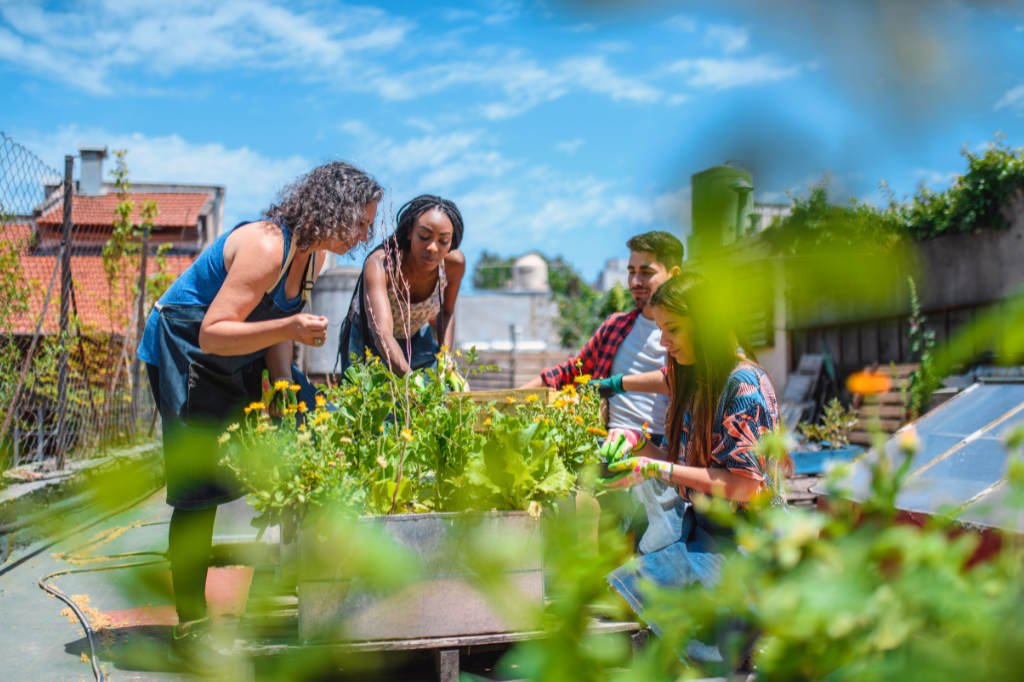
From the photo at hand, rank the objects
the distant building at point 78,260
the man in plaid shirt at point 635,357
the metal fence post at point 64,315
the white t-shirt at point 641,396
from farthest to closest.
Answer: the metal fence post at point 64,315, the distant building at point 78,260, the white t-shirt at point 641,396, the man in plaid shirt at point 635,357

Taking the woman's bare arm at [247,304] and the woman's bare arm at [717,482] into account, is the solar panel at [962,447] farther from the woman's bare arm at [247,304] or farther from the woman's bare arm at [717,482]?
the woman's bare arm at [247,304]

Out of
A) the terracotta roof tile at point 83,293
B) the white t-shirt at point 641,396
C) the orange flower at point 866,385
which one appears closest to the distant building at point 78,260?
the terracotta roof tile at point 83,293

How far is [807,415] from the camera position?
8695 mm

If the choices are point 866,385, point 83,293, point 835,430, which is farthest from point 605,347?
point 83,293

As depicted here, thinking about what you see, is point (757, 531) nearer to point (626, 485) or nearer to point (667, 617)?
point (667, 617)

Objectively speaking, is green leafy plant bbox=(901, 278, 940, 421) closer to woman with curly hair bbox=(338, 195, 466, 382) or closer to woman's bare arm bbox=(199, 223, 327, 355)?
woman with curly hair bbox=(338, 195, 466, 382)

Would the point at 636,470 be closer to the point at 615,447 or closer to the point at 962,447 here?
the point at 615,447

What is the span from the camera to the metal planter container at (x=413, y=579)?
161 cm

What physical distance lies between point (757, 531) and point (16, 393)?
168 inches

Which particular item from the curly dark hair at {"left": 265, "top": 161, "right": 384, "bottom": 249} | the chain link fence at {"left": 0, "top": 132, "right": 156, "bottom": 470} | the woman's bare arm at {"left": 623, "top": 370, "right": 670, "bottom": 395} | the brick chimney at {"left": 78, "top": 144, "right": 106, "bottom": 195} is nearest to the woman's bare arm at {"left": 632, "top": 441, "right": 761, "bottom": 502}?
the woman's bare arm at {"left": 623, "top": 370, "right": 670, "bottom": 395}

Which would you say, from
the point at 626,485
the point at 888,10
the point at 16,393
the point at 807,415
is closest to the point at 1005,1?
the point at 888,10

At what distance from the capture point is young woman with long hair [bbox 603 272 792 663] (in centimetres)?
177

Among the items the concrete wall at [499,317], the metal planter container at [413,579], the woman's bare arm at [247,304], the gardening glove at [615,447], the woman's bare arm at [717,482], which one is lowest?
the metal planter container at [413,579]

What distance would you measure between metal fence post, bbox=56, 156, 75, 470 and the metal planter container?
137 inches
